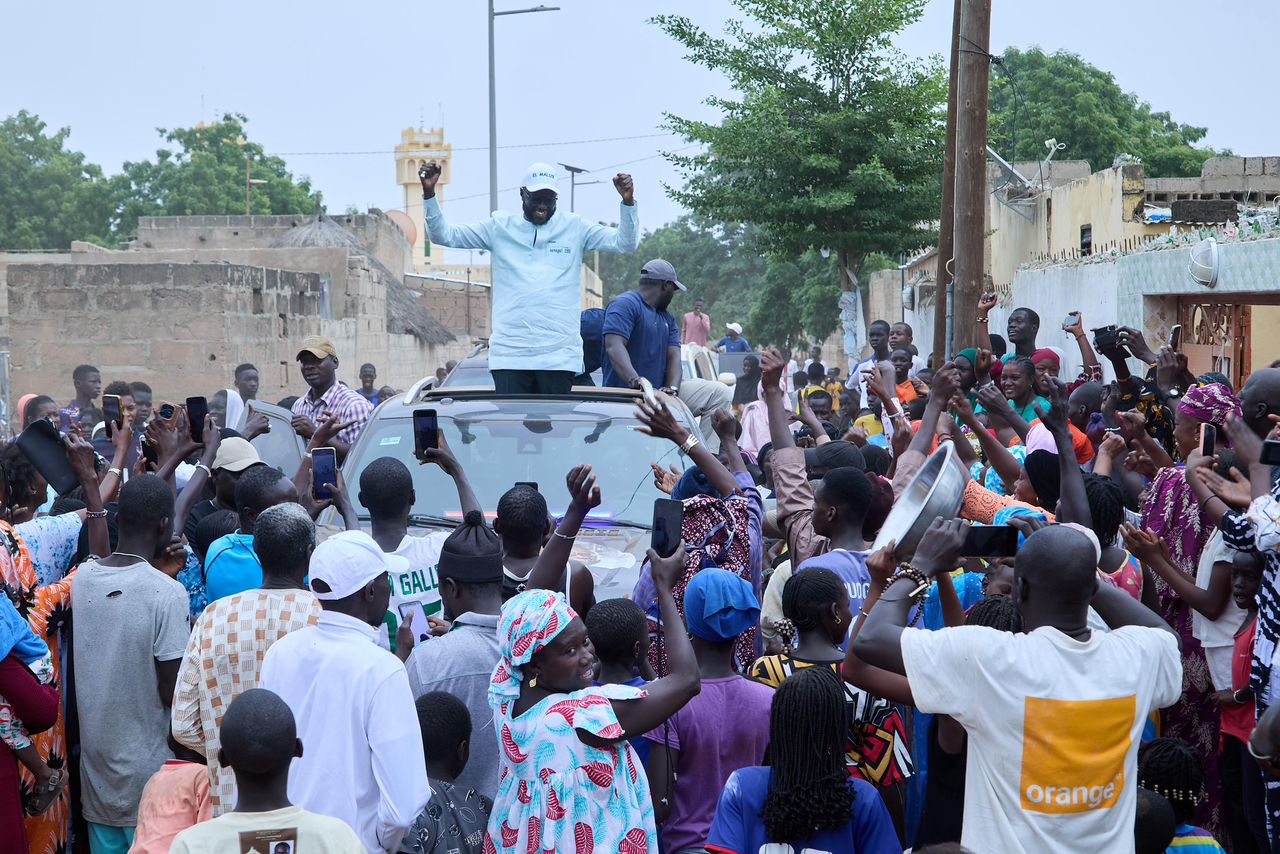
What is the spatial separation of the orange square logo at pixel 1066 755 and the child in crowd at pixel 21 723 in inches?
126

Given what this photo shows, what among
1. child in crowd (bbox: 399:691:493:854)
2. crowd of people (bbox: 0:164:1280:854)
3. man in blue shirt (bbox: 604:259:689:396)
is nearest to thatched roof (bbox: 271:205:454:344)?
man in blue shirt (bbox: 604:259:689:396)

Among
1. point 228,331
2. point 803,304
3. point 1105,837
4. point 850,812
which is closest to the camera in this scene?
point 1105,837

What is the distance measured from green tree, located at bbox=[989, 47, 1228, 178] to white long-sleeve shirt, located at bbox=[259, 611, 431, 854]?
4153 centimetres

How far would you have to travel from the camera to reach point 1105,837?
328cm

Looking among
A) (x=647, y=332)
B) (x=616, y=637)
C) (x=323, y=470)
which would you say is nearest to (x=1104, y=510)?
(x=616, y=637)

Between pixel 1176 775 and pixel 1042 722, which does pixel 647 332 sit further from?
pixel 1042 722

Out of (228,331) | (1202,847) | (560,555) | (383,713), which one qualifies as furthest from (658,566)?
(228,331)

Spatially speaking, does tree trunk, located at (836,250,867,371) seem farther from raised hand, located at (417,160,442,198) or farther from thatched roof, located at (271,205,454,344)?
raised hand, located at (417,160,442,198)

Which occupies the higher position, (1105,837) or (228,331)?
(228,331)

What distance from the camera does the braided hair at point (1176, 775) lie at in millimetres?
3994

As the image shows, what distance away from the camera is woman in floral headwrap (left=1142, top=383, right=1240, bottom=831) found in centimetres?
515

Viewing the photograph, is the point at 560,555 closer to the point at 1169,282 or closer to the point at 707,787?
the point at 707,787

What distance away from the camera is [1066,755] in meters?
3.25

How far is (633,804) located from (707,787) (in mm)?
468
